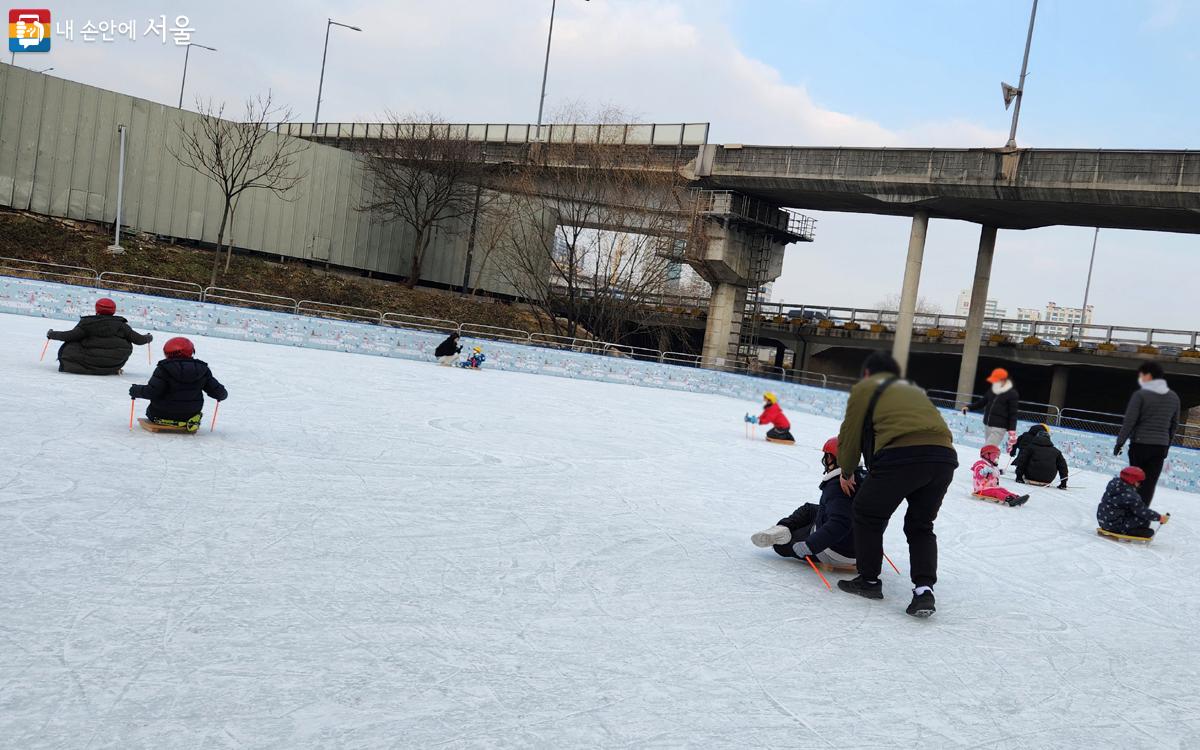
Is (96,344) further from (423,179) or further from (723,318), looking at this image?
(423,179)

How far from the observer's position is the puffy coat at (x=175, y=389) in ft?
28.6

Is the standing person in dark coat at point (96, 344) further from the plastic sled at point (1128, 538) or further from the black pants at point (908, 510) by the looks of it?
the plastic sled at point (1128, 538)

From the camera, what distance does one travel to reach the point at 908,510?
5668 millimetres

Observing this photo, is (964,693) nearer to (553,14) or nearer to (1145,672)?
(1145,672)

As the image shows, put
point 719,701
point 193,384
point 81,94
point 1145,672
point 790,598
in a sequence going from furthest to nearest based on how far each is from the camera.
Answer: point 81,94 → point 193,384 → point 790,598 → point 1145,672 → point 719,701

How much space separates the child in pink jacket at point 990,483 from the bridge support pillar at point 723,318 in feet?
95.7

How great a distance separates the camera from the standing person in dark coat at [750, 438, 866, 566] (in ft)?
20.6

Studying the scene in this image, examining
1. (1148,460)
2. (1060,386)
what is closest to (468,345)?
(1148,460)

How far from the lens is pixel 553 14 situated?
151ft

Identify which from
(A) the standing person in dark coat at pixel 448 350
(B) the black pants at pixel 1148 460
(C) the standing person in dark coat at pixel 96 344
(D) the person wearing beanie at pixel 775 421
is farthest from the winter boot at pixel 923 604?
(A) the standing person in dark coat at pixel 448 350

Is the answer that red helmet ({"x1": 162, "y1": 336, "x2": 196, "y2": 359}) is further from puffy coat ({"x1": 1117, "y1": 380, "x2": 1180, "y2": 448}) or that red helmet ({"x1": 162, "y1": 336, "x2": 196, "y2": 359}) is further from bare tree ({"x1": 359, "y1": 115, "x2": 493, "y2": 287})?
bare tree ({"x1": 359, "y1": 115, "x2": 493, "y2": 287})

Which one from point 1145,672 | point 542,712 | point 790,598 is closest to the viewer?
point 542,712

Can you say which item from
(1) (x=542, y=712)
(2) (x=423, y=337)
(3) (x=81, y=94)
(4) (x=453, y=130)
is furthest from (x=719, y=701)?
(4) (x=453, y=130)

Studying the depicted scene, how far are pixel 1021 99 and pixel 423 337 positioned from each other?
21.2 metres
